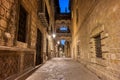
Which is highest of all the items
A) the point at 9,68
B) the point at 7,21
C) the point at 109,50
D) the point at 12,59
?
the point at 7,21

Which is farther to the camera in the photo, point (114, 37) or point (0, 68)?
point (114, 37)

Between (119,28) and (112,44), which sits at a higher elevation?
(119,28)

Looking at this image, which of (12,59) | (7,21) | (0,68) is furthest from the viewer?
(12,59)

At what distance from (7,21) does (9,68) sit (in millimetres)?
1138

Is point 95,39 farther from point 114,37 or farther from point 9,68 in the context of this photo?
point 9,68

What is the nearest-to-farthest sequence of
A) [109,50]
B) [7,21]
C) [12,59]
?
[7,21] → [12,59] → [109,50]

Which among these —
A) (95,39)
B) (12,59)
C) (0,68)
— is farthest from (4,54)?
(95,39)

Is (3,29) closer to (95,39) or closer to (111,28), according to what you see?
(111,28)

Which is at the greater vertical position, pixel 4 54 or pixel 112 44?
pixel 112 44

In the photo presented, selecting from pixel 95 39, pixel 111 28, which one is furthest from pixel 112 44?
pixel 95 39

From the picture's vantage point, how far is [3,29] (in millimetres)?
2441

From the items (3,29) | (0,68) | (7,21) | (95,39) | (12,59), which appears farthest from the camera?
(95,39)

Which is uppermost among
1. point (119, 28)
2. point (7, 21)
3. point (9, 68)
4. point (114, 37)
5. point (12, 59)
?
point (7, 21)

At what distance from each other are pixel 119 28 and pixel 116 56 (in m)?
0.70
